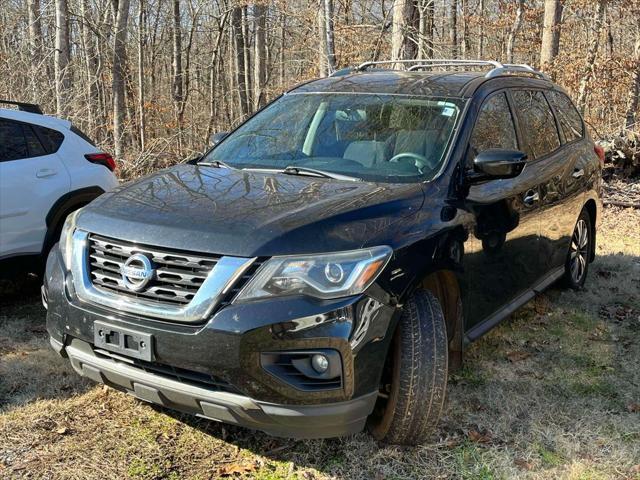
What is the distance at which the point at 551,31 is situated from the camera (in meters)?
13.6

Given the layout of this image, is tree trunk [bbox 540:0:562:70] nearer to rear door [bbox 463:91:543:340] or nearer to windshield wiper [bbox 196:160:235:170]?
rear door [bbox 463:91:543:340]

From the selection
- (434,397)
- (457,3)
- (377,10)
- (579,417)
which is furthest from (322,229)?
(457,3)

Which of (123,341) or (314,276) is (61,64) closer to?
(123,341)

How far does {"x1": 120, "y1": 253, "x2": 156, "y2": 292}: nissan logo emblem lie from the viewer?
260 cm

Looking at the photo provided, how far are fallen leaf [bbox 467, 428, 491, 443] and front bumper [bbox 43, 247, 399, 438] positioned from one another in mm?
900

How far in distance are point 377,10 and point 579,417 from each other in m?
13.6

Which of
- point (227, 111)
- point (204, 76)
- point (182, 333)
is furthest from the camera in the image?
point (204, 76)

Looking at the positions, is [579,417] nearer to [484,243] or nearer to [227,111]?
[484,243]

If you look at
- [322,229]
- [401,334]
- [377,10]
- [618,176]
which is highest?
[377,10]

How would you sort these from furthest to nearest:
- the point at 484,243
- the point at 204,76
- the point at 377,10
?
the point at 204,76 → the point at 377,10 → the point at 484,243

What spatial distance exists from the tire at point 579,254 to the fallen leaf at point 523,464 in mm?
2546

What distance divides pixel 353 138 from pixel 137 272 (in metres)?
1.64

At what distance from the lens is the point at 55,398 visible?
3.55m

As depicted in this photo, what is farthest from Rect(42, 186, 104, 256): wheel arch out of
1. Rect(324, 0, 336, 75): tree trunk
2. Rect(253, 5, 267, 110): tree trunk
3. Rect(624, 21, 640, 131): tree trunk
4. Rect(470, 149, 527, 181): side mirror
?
Rect(253, 5, 267, 110): tree trunk
